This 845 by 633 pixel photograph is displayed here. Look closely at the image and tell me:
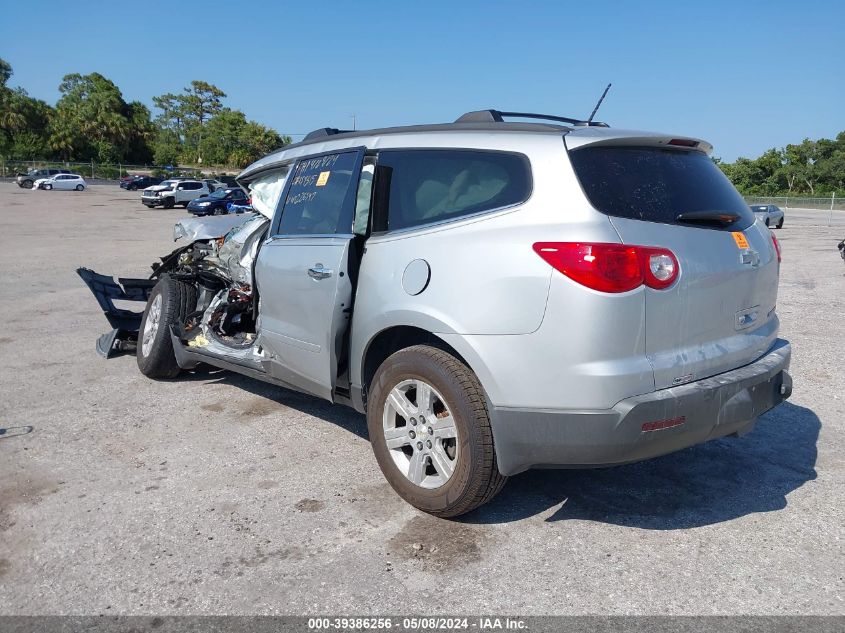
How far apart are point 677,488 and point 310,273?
7.83 feet

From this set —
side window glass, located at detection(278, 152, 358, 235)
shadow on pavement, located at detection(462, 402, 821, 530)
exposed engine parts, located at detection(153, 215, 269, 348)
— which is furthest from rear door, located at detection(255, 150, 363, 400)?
shadow on pavement, located at detection(462, 402, 821, 530)

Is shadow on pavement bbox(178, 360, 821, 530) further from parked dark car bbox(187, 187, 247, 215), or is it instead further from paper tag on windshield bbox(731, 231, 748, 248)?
parked dark car bbox(187, 187, 247, 215)

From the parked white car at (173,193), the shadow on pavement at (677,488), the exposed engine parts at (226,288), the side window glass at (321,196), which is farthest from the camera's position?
the parked white car at (173,193)

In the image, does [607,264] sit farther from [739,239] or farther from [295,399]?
[295,399]

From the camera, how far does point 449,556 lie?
3.34 m

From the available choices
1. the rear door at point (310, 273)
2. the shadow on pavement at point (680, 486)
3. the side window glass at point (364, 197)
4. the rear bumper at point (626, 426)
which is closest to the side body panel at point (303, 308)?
the rear door at point (310, 273)

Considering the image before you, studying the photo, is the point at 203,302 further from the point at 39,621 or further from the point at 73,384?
the point at 39,621

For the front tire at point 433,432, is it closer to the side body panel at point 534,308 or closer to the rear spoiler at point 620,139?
the side body panel at point 534,308

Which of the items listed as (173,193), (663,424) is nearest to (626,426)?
(663,424)

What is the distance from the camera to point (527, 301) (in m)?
3.20

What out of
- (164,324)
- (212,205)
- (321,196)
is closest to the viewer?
(321,196)

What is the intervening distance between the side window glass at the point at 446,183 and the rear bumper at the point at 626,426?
3.30ft

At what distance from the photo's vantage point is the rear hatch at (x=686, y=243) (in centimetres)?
322

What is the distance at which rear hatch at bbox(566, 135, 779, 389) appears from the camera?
322cm
